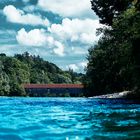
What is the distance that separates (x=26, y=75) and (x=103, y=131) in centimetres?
17429

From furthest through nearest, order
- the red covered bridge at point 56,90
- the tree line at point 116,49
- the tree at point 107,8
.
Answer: the red covered bridge at point 56,90 → the tree at point 107,8 → the tree line at point 116,49

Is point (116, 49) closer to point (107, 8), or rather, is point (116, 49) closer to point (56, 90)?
point (107, 8)

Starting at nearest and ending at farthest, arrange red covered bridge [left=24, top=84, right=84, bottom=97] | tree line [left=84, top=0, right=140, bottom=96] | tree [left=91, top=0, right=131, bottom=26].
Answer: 1. tree line [left=84, top=0, right=140, bottom=96]
2. tree [left=91, top=0, right=131, bottom=26]
3. red covered bridge [left=24, top=84, right=84, bottom=97]

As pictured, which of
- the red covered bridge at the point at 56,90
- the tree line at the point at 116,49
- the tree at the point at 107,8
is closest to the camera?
the tree line at the point at 116,49

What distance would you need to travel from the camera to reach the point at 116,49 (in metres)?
56.4

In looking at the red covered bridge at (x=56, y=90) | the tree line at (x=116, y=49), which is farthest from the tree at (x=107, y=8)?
the red covered bridge at (x=56, y=90)

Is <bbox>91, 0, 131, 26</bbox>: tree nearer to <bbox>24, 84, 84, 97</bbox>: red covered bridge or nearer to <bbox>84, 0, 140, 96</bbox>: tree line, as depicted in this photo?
<bbox>84, 0, 140, 96</bbox>: tree line

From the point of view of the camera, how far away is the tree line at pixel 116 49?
44781 millimetres

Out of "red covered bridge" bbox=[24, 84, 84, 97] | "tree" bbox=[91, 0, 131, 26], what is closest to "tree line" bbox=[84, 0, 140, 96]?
"tree" bbox=[91, 0, 131, 26]

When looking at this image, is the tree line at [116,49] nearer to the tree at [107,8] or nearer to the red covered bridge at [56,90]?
the tree at [107,8]

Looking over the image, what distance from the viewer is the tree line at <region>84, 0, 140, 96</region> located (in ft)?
147

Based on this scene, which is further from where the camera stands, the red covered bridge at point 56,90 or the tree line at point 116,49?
the red covered bridge at point 56,90

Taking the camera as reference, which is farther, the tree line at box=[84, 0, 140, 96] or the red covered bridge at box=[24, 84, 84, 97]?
the red covered bridge at box=[24, 84, 84, 97]

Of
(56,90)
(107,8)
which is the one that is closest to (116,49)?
(107,8)
